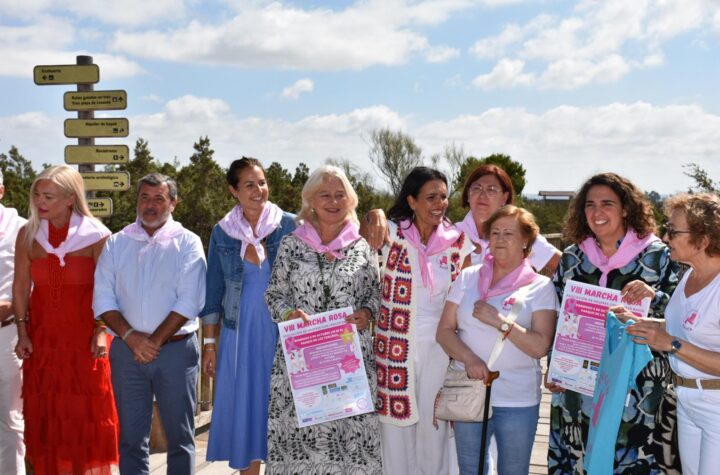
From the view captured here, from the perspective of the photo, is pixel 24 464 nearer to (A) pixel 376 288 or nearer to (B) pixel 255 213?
(B) pixel 255 213

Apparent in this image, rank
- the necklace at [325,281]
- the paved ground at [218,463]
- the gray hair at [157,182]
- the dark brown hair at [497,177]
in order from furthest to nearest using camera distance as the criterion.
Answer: the paved ground at [218,463] → the dark brown hair at [497,177] → the gray hair at [157,182] → the necklace at [325,281]

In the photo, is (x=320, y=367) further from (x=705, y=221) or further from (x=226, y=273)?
(x=705, y=221)

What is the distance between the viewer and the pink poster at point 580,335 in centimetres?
358

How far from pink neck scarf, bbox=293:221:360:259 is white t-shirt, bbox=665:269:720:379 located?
1674 mm

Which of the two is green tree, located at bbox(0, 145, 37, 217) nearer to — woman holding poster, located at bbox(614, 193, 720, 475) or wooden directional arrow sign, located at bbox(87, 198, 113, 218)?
wooden directional arrow sign, located at bbox(87, 198, 113, 218)

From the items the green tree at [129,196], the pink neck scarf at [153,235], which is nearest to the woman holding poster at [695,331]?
the pink neck scarf at [153,235]

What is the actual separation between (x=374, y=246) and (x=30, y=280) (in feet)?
6.94

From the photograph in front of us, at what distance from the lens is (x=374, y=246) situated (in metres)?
4.25

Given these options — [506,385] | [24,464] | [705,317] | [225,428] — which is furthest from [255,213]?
[705,317]

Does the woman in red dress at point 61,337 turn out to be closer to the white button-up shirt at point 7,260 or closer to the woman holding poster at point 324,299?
the white button-up shirt at point 7,260

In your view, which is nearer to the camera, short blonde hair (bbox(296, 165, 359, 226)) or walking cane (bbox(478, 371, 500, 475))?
walking cane (bbox(478, 371, 500, 475))

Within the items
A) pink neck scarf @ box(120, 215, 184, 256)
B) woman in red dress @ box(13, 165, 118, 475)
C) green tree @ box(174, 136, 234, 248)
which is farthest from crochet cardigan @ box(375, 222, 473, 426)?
green tree @ box(174, 136, 234, 248)

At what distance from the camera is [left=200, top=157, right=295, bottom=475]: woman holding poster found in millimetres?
4367

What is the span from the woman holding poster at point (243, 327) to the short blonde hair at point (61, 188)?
89 cm
